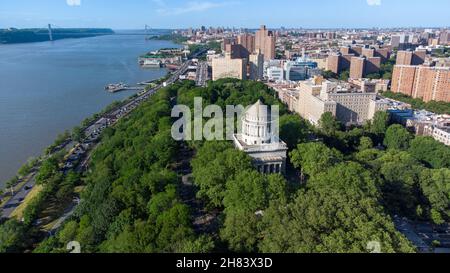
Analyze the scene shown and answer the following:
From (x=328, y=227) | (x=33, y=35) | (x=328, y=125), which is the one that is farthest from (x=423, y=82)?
(x=33, y=35)

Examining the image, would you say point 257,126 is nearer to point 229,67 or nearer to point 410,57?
point 229,67

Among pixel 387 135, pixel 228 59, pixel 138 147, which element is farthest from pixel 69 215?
pixel 228 59

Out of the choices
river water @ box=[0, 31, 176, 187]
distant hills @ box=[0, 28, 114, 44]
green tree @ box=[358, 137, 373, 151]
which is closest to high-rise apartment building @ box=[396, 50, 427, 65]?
green tree @ box=[358, 137, 373, 151]

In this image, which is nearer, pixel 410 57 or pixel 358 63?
pixel 410 57

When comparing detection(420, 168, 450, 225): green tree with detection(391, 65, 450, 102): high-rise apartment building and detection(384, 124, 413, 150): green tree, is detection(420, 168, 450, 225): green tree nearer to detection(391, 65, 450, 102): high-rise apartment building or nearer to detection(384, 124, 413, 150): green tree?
detection(384, 124, 413, 150): green tree

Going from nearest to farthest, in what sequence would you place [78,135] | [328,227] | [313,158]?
[328,227] < [313,158] < [78,135]
